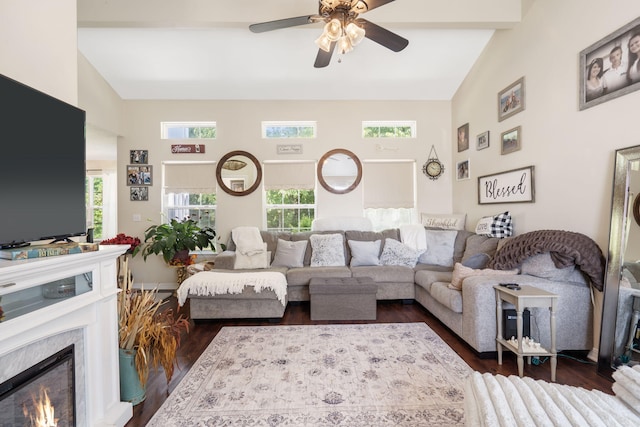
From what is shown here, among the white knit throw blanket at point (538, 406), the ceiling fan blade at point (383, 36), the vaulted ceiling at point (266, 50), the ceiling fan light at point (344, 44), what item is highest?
the vaulted ceiling at point (266, 50)

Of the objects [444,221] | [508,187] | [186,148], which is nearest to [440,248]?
[444,221]

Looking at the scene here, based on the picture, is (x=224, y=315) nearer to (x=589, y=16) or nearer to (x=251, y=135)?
(x=251, y=135)

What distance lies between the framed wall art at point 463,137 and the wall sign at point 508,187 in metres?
0.62

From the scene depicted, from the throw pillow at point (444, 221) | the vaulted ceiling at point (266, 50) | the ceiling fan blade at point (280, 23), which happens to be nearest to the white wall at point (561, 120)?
the vaulted ceiling at point (266, 50)

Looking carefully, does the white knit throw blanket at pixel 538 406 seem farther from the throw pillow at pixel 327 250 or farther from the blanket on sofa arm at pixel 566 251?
the throw pillow at pixel 327 250

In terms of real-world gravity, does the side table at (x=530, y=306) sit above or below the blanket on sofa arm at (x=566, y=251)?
below

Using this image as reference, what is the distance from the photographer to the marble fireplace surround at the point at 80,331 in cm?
108

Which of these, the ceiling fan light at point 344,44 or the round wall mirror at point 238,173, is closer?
the ceiling fan light at point 344,44

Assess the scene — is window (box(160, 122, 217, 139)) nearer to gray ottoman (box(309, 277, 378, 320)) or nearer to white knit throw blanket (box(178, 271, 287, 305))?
white knit throw blanket (box(178, 271, 287, 305))

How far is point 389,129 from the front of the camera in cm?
477

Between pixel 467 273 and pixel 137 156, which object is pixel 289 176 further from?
pixel 467 273

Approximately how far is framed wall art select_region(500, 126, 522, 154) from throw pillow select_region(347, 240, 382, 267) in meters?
1.87

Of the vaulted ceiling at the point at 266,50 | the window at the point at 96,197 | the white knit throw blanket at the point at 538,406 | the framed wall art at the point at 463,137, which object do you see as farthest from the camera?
the window at the point at 96,197

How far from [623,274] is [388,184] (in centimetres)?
298
